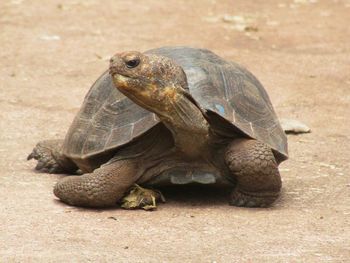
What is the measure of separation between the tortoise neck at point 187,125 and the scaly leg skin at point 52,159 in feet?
3.27

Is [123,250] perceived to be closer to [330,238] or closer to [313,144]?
[330,238]

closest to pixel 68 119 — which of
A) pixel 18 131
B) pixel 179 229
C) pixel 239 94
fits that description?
pixel 18 131

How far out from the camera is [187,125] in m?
5.21

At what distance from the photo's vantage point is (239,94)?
18.5 feet

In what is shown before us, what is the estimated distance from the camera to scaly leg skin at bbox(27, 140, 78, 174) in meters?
6.20

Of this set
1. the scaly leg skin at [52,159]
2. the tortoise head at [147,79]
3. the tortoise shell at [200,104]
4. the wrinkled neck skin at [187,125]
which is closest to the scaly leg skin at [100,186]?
the tortoise shell at [200,104]

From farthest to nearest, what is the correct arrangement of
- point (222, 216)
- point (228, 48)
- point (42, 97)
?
1. point (228, 48)
2. point (42, 97)
3. point (222, 216)

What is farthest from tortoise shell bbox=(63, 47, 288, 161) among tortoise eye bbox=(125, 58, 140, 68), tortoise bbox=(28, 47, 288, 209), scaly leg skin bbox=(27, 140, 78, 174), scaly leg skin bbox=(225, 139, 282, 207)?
tortoise eye bbox=(125, 58, 140, 68)

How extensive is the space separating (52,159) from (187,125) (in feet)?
4.40

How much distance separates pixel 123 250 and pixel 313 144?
293 centimetres

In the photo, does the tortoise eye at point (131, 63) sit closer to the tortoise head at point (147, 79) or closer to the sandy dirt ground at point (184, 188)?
the tortoise head at point (147, 79)

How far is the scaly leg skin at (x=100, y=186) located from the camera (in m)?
5.34

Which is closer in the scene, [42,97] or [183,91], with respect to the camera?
[183,91]

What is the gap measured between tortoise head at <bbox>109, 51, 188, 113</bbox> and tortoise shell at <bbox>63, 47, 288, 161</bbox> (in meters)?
0.27
